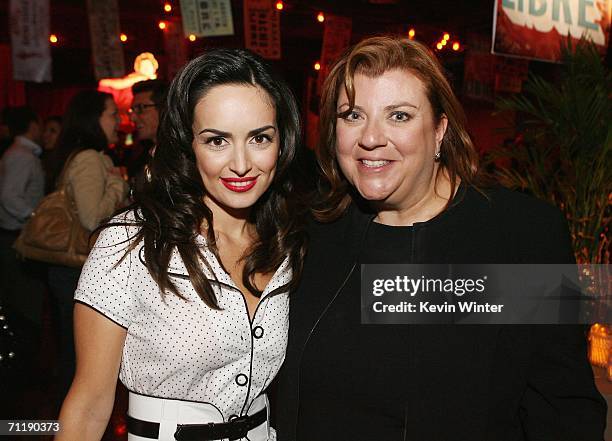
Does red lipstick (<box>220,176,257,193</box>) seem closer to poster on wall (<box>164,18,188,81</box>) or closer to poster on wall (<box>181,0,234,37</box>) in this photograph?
poster on wall (<box>181,0,234,37</box>)

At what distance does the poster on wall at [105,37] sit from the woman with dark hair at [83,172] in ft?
10.7

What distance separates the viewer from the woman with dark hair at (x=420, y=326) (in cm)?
167

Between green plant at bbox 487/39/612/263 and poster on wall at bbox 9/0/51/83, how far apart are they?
427cm

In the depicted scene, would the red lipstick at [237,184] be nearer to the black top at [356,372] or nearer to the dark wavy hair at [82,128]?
the black top at [356,372]

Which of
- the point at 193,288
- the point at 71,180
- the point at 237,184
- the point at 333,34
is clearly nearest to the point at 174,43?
the point at 333,34

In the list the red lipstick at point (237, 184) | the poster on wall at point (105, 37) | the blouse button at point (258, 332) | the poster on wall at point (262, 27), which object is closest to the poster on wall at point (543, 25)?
the red lipstick at point (237, 184)

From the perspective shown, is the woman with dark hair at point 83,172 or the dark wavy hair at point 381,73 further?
the woman with dark hair at point 83,172

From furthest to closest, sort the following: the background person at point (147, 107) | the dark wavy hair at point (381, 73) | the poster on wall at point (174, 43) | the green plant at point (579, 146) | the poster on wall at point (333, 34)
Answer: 1. the poster on wall at point (174, 43)
2. the poster on wall at point (333, 34)
3. the background person at point (147, 107)
4. the green plant at point (579, 146)
5. the dark wavy hair at point (381, 73)

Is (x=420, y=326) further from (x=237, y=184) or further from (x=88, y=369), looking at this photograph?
(x=88, y=369)

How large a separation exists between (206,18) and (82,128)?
2.67m

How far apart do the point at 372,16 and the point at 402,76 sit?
6.99 metres

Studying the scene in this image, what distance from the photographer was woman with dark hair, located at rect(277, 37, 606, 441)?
1.67m

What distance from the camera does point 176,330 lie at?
5.48 feet

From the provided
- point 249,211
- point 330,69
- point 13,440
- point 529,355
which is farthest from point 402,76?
point 13,440
